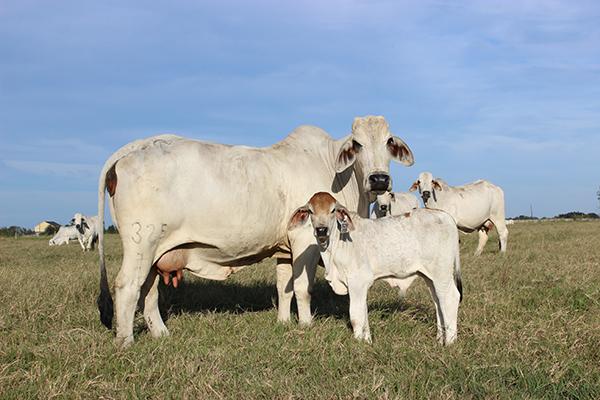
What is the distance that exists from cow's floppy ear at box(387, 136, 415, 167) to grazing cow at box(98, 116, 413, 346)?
0.5 inches

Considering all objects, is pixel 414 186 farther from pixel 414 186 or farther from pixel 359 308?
pixel 359 308

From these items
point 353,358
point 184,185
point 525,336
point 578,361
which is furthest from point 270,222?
point 578,361

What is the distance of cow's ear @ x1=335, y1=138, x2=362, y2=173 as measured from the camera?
703cm

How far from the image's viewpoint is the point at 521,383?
4.31 meters

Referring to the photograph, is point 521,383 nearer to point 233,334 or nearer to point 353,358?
point 353,358

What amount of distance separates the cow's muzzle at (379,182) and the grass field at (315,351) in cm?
138

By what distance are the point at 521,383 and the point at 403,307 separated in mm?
3316

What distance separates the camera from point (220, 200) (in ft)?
20.1

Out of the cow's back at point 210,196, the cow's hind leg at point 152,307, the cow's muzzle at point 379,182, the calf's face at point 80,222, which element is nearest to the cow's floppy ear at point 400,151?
the cow's muzzle at point 379,182

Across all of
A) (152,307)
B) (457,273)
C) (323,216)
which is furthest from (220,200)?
(457,273)

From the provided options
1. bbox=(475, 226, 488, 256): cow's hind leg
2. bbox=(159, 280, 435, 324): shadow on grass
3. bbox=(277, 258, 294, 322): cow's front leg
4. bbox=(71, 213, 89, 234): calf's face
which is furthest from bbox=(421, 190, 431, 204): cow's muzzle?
bbox=(71, 213, 89, 234): calf's face

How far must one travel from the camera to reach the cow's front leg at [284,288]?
7.07 m

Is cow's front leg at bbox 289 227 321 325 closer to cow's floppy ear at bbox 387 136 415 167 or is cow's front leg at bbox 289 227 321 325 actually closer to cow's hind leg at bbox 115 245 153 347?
cow's floppy ear at bbox 387 136 415 167

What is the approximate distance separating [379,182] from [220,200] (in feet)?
5.86
